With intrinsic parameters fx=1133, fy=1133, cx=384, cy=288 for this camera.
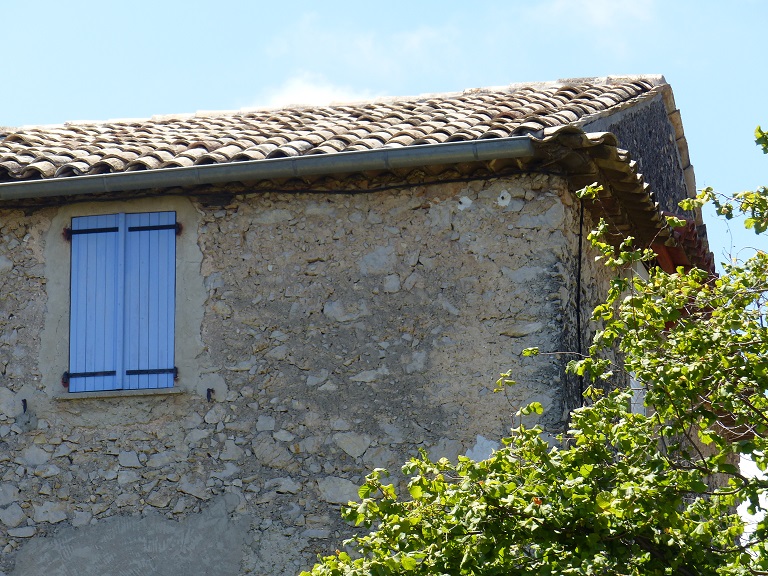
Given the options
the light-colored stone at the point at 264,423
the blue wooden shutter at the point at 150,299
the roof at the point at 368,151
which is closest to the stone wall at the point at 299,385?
the light-colored stone at the point at 264,423

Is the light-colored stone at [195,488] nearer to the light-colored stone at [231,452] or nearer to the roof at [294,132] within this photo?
the light-colored stone at [231,452]

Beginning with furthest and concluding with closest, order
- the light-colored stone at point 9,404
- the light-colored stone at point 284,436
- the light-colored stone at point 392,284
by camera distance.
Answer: the light-colored stone at point 9,404, the light-colored stone at point 392,284, the light-colored stone at point 284,436

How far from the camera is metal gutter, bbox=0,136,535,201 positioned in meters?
6.60

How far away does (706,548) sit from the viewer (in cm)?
462

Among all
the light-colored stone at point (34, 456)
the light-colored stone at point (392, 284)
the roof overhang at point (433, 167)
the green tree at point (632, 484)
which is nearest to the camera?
the green tree at point (632, 484)

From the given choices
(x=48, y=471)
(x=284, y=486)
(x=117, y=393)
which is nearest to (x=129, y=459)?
(x=117, y=393)

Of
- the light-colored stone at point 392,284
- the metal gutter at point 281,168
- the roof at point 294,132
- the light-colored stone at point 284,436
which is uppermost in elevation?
the roof at point 294,132

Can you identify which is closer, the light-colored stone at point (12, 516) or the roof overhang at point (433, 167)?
the roof overhang at point (433, 167)

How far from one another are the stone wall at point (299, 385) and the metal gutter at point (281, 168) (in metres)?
0.35

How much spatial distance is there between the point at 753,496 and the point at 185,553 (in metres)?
3.61

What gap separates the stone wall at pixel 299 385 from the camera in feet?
22.0

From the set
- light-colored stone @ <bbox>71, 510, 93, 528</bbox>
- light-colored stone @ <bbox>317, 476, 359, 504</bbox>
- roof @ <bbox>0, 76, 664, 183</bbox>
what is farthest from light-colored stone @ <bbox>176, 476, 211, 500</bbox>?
roof @ <bbox>0, 76, 664, 183</bbox>

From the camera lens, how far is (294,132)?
25.0ft

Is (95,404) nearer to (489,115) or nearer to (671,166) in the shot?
(489,115)
